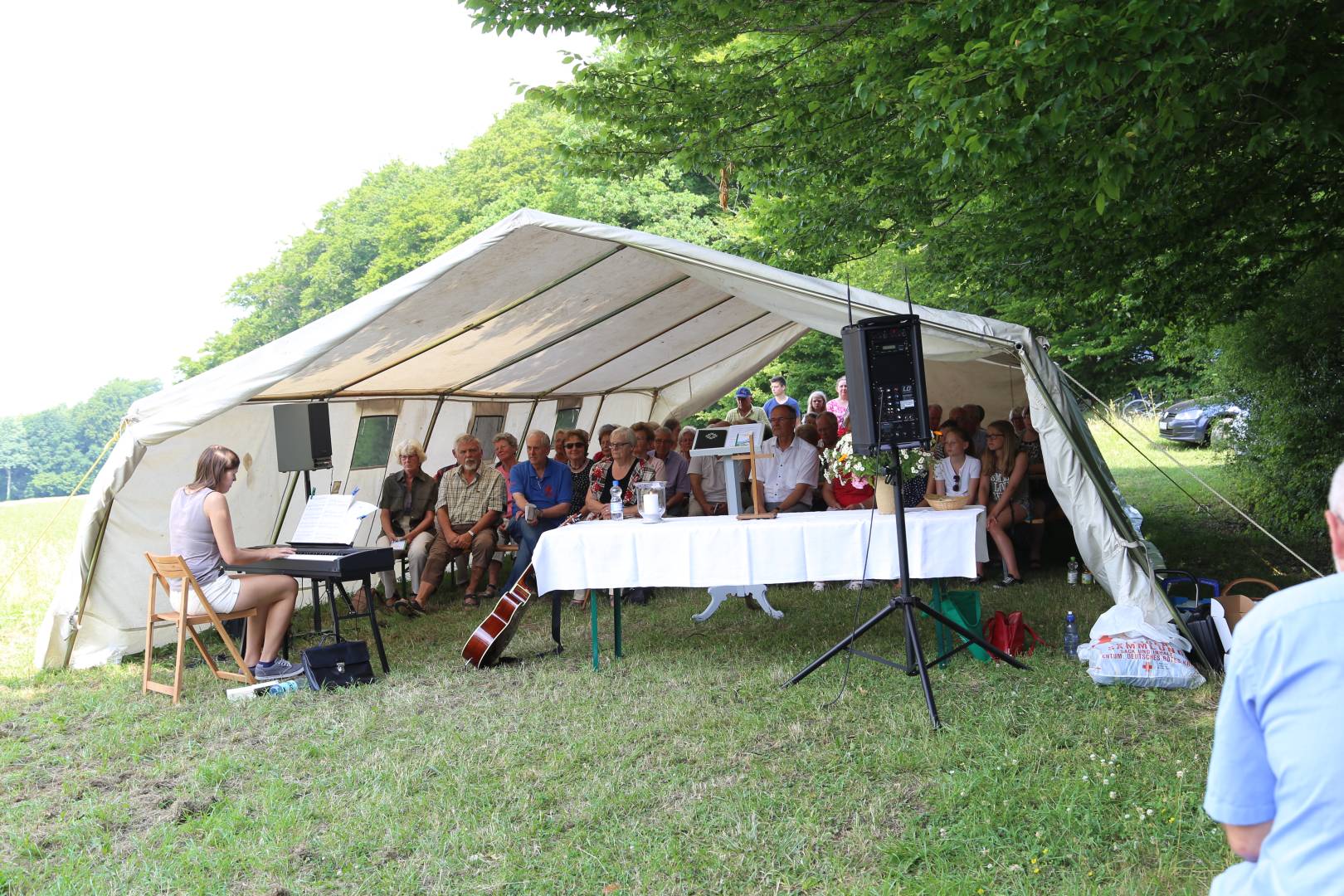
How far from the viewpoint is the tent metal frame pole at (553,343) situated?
Answer: 7.85 m

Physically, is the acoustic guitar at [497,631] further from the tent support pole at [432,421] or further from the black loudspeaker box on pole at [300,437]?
the tent support pole at [432,421]

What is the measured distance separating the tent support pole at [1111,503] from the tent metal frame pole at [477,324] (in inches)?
100.0

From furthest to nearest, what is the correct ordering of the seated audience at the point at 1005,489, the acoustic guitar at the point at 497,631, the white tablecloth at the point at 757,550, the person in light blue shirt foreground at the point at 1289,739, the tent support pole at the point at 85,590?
1. the seated audience at the point at 1005,489
2. the tent support pole at the point at 85,590
3. the acoustic guitar at the point at 497,631
4. the white tablecloth at the point at 757,550
5. the person in light blue shirt foreground at the point at 1289,739

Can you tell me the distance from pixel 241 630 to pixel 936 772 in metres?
→ 5.24

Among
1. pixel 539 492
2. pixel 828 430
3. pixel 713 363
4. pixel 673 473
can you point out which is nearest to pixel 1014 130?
pixel 828 430

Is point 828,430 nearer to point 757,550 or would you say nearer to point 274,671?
point 757,550

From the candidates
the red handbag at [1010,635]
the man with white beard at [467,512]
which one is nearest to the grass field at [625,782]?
the red handbag at [1010,635]

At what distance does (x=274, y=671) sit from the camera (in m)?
6.04

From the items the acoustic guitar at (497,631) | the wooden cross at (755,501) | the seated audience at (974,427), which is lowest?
the acoustic guitar at (497,631)

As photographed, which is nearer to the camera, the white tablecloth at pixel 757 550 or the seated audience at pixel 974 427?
the white tablecloth at pixel 757 550

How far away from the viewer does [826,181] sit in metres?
8.45

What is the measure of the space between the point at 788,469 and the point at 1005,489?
1.70 meters

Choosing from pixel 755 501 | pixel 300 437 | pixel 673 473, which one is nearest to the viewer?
pixel 755 501

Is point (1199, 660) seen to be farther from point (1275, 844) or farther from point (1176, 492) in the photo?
point (1176, 492)
